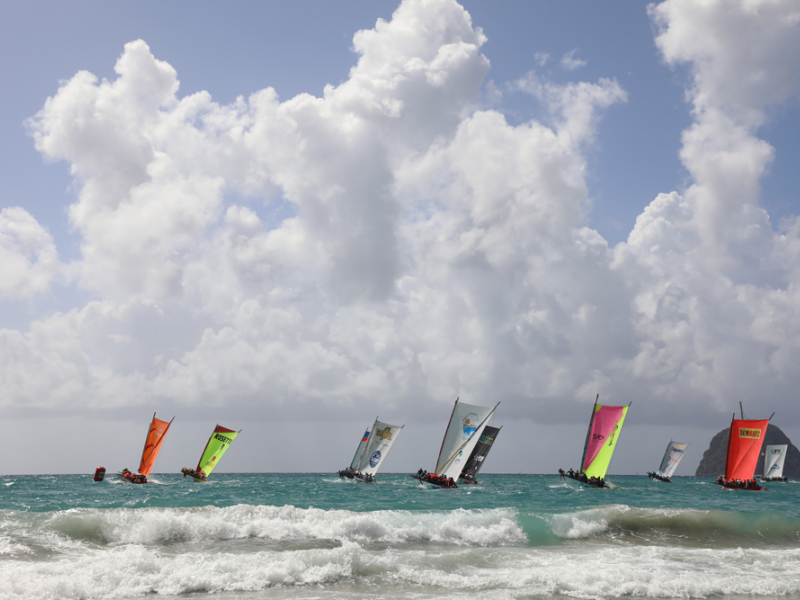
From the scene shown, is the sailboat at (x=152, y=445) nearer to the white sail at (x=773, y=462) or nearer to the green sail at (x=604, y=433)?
A: the green sail at (x=604, y=433)

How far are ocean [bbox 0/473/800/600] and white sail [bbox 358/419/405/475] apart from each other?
4148 cm

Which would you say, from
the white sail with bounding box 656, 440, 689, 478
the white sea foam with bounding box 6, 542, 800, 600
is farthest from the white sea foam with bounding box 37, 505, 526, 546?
the white sail with bounding box 656, 440, 689, 478

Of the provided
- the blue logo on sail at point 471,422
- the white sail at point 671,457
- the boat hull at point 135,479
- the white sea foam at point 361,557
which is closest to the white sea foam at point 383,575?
the white sea foam at point 361,557

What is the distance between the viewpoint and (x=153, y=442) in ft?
184

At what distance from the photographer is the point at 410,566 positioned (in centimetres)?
1752

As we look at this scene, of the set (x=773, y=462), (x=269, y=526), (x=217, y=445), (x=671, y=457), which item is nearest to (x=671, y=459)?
(x=671, y=457)

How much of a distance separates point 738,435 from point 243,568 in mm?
55730

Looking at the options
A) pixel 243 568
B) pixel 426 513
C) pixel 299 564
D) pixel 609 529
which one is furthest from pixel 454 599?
pixel 609 529

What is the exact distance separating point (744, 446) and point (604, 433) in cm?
1707

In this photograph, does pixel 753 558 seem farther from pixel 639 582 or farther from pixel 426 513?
pixel 426 513

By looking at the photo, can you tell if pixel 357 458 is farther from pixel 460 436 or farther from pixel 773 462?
pixel 773 462

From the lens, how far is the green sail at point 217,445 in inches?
2416

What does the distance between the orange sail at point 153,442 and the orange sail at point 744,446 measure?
2187 inches

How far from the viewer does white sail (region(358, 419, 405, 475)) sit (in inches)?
2682
